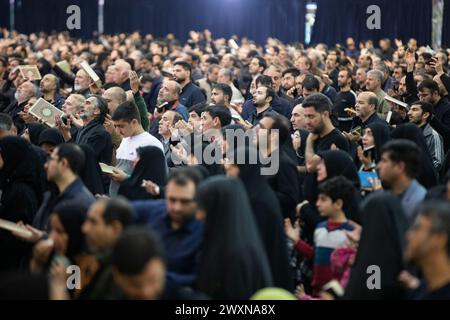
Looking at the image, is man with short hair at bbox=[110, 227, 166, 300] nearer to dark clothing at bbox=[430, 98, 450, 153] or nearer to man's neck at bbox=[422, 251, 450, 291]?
man's neck at bbox=[422, 251, 450, 291]

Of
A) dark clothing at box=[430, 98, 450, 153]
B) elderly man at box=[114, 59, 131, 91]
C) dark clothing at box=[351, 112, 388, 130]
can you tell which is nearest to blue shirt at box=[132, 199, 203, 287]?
dark clothing at box=[351, 112, 388, 130]

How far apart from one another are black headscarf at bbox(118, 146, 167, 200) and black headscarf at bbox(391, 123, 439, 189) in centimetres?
195

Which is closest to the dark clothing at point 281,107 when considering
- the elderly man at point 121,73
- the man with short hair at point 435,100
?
the man with short hair at point 435,100

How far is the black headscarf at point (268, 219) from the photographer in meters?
5.54

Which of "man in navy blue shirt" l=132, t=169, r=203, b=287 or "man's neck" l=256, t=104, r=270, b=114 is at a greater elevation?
"man's neck" l=256, t=104, r=270, b=114

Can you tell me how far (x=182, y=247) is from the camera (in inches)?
194

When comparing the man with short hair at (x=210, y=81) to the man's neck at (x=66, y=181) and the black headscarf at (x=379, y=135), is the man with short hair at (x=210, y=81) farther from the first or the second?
the man's neck at (x=66, y=181)

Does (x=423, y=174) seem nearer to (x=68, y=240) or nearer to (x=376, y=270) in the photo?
(x=376, y=270)

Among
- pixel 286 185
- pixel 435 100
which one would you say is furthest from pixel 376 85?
pixel 286 185

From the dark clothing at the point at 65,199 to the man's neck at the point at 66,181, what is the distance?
0.09 ft

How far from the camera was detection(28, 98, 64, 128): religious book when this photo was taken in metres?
9.26

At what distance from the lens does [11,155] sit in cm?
667

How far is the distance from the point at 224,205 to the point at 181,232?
36 cm
